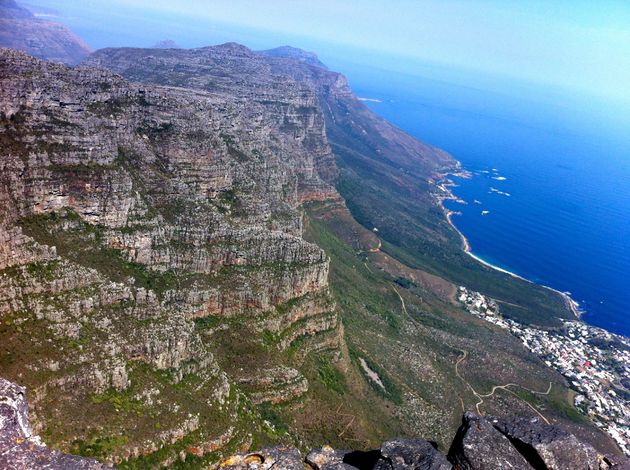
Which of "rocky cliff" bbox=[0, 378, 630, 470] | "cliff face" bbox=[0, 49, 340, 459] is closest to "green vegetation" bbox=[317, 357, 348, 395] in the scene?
"cliff face" bbox=[0, 49, 340, 459]

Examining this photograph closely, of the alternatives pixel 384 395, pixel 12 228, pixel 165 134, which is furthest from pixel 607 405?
pixel 12 228

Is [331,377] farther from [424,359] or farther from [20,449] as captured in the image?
[20,449]

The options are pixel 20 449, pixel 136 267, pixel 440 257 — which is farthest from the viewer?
pixel 440 257

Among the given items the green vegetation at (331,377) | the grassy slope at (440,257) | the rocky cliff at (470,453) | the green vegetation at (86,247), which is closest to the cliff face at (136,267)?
the green vegetation at (86,247)

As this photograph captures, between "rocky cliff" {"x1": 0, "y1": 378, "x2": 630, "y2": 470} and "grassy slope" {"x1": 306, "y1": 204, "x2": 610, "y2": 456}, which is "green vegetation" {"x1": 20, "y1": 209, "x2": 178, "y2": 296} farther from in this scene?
"rocky cliff" {"x1": 0, "y1": 378, "x2": 630, "y2": 470}

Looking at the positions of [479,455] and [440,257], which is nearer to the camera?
[479,455]

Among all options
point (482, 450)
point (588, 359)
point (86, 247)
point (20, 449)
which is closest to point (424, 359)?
point (86, 247)

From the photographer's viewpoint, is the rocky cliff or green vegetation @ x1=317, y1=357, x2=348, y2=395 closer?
the rocky cliff

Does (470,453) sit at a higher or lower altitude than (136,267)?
higher
